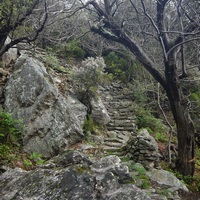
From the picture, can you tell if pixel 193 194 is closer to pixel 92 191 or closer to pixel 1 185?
pixel 92 191

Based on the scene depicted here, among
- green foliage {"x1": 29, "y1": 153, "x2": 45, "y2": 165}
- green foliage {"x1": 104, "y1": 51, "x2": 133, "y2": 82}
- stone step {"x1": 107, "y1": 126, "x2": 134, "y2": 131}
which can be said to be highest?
green foliage {"x1": 104, "y1": 51, "x2": 133, "y2": 82}

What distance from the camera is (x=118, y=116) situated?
9445mm

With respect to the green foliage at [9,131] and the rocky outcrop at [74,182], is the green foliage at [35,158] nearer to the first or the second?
the green foliage at [9,131]

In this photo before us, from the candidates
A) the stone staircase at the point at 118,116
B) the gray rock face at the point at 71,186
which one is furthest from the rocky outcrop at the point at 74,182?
the stone staircase at the point at 118,116

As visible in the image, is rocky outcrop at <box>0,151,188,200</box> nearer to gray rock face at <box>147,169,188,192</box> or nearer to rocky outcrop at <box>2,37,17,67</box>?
gray rock face at <box>147,169,188,192</box>

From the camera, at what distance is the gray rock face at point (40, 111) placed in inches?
225

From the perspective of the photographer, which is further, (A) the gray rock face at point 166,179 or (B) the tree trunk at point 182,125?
(B) the tree trunk at point 182,125

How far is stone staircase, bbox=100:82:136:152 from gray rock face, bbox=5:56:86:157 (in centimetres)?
149

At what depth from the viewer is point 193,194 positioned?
15.1ft

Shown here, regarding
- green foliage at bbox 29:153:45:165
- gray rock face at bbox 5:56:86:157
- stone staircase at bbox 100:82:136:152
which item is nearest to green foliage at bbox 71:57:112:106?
stone staircase at bbox 100:82:136:152

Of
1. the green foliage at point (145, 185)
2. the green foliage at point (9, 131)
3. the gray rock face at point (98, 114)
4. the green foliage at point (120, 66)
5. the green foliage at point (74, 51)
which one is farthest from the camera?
the green foliage at point (120, 66)

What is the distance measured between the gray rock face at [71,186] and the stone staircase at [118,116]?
173 inches

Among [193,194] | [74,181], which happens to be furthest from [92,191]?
[193,194]

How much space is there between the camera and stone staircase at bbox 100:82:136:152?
7463 mm
